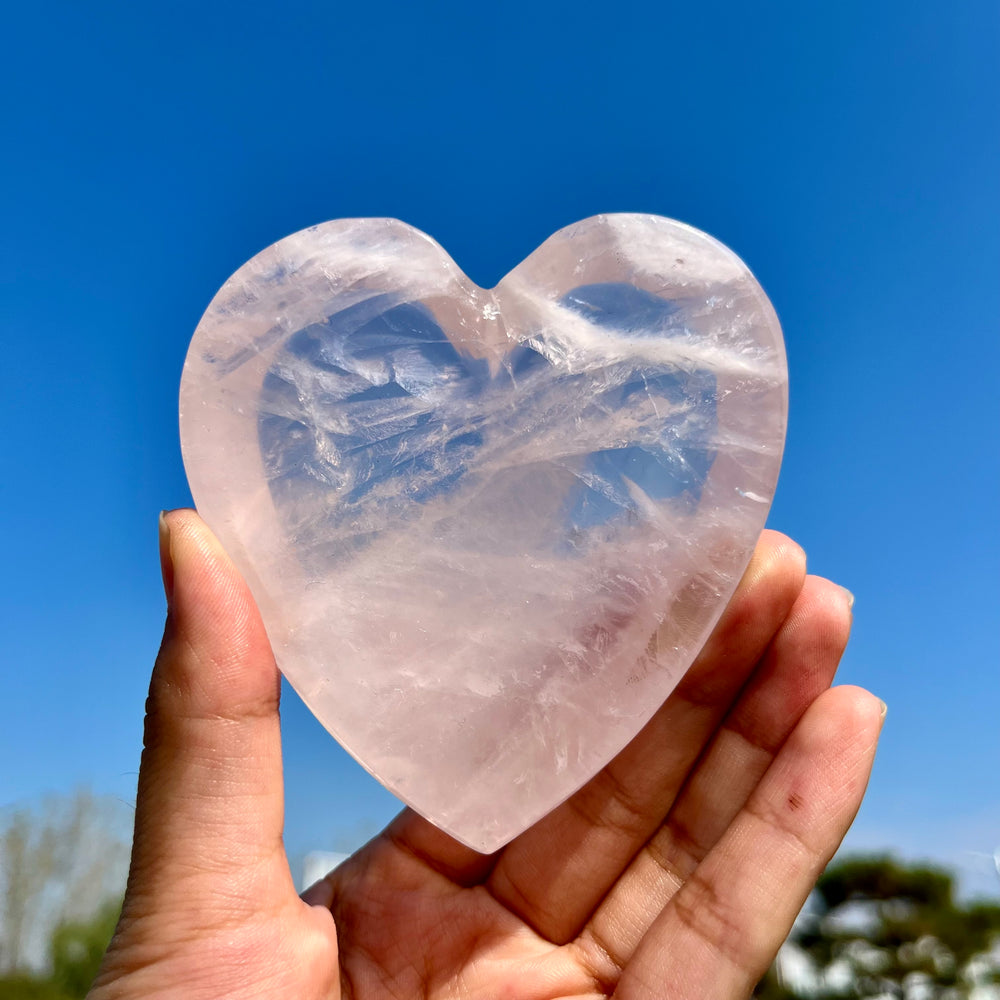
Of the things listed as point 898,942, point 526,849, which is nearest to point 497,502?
point 526,849

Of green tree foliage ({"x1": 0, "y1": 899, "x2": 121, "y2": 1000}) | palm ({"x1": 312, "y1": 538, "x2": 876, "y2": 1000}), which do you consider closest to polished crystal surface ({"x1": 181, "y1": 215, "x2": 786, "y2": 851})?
palm ({"x1": 312, "y1": 538, "x2": 876, "y2": 1000})

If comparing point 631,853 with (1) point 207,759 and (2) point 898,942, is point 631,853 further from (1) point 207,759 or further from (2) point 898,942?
(2) point 898,942

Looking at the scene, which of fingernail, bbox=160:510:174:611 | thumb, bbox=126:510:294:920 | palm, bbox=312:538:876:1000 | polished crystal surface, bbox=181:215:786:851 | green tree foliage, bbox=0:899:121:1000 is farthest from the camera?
green tree foliage, bbox=0:899:121:1000

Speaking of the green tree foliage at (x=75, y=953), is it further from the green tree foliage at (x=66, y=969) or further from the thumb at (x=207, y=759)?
the thumb at (x=207, y=759)

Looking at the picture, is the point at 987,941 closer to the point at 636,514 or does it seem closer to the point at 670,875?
the point at 670,875

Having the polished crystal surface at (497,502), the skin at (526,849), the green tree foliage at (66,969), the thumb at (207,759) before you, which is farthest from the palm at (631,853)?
the green tree foliage at (66,969)

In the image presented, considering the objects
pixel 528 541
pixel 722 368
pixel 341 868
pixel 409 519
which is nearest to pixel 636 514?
pixel 528 541

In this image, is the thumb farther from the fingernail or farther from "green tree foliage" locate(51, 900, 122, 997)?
"green tree foliage" locate(51, 900, 122, 997)
